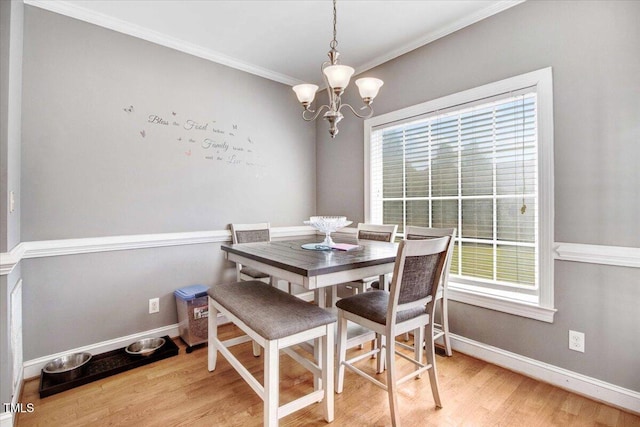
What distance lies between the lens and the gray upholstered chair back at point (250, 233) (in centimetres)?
296

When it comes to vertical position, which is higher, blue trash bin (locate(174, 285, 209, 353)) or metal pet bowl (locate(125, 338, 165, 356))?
blue trash bin (locate(174, 285, 209, 353))

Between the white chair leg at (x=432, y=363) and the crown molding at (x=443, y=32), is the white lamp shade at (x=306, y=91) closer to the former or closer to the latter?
the crown molding at (x=443, y=32)

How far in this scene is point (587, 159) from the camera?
184 centimetres

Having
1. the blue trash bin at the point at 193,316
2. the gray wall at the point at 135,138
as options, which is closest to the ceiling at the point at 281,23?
the gray wall at the point at 135,138

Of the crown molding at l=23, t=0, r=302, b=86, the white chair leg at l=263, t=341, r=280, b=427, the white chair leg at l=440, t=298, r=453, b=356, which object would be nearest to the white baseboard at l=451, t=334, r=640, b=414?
the white chair leg at l=440, t=298, r=453, b=356

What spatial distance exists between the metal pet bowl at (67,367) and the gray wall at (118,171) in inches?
4.3

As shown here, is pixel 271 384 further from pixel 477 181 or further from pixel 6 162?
pixel 477 181

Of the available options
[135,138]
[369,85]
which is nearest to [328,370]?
[369,85]

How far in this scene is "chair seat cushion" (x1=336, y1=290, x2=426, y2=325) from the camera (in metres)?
1.62

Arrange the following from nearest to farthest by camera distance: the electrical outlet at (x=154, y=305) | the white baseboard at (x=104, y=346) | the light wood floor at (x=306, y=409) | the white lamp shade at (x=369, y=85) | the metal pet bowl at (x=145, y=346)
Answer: the light wood floor at (x=306, y=409), the white lamp shade at (x=369, y=85), the white baseboard at (x=104, y=346), the metal pet bowl at (x=145, y=346), the electrical outlet at (x=154, y=305)

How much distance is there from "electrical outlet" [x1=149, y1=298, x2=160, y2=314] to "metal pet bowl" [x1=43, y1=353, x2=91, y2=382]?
0.50m

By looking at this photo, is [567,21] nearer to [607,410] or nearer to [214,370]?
[607,410]

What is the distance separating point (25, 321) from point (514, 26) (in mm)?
3982

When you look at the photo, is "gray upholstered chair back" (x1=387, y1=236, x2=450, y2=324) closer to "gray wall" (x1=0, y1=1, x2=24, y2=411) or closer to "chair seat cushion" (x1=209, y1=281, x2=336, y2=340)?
"chair seat cushion" (x1=209, y1=281, x2=336, y2=340)
